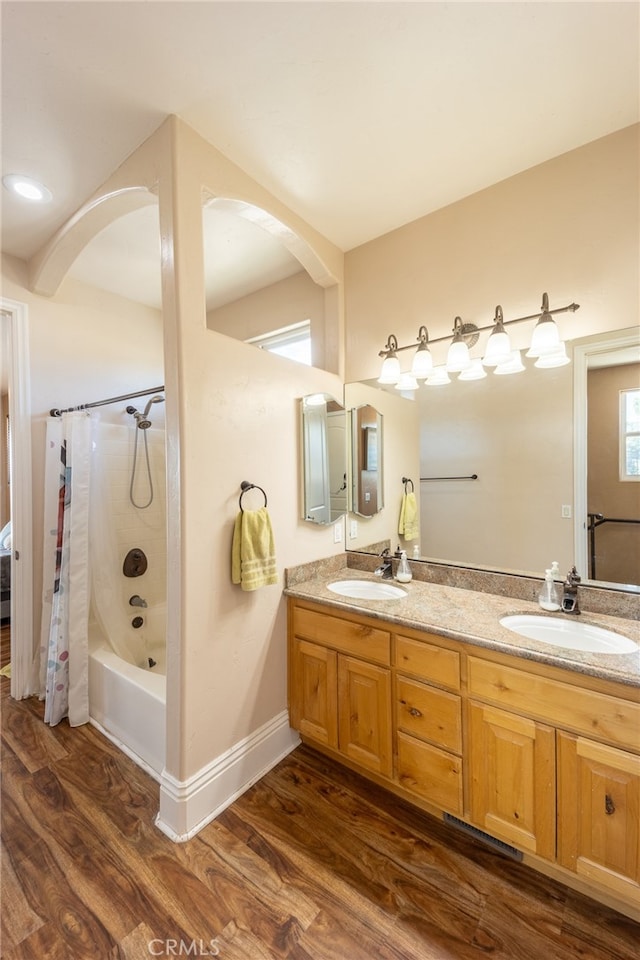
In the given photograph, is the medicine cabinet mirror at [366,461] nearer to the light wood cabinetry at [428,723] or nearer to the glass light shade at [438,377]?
the glass light shade at [438,377]

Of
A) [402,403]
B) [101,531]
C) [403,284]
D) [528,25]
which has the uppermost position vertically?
[528,25]

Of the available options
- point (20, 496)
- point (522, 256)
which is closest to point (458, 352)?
point (522, 256)

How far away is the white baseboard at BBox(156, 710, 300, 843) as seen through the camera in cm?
148

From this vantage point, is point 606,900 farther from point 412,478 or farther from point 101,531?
point 101,531

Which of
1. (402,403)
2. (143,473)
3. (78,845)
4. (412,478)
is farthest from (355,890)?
(143,473)

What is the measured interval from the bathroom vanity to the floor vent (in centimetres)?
2

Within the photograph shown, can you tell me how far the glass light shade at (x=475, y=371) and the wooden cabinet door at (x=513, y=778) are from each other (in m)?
1.42

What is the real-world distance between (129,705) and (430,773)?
1.47 m

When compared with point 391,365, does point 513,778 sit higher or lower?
lower

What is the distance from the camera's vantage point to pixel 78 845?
56.6 inches

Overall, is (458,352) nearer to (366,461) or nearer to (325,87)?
(366,461)

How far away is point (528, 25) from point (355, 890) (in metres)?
2.90

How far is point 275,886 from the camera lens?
1.30 meters

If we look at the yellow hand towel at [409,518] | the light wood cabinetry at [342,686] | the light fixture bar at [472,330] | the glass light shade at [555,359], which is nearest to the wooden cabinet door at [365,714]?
the light wood cabinetry at [342,686]
